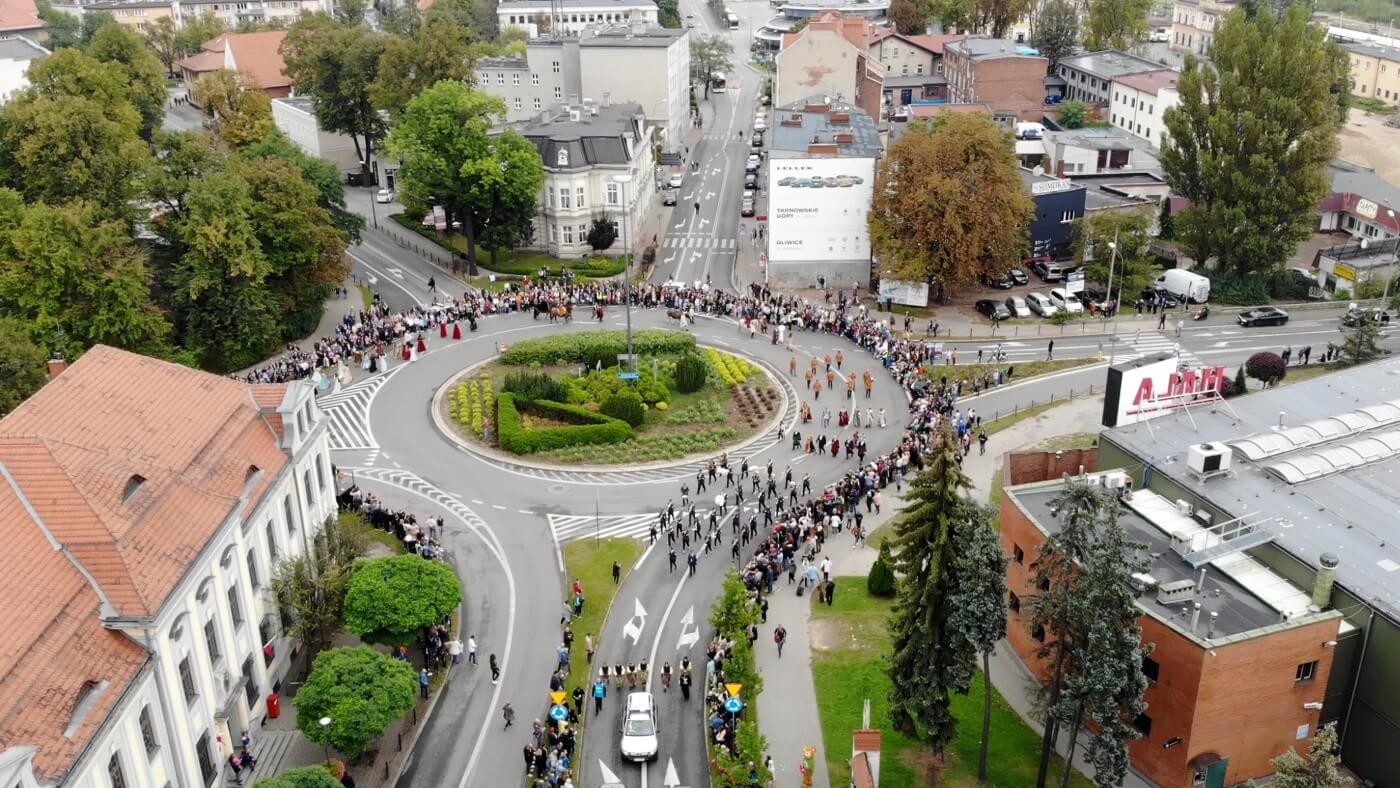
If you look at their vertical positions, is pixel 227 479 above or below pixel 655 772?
above

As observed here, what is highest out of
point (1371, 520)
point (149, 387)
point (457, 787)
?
point (149, 387)

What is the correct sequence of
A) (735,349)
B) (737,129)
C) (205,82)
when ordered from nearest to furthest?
(735,349), (205,82), (737,129)

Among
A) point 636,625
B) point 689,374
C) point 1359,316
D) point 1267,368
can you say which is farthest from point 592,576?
point 1359,316

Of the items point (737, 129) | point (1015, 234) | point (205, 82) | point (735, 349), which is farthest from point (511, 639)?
point (737, 129)

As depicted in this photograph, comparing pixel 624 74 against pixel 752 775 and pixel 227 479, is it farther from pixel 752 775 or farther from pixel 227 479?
pixel 752 775

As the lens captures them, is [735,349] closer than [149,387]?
No

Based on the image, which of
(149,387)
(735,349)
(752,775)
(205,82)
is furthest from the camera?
(205,82)

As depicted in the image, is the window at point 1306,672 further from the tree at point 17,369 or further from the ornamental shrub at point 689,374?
the tree at point 17,369
